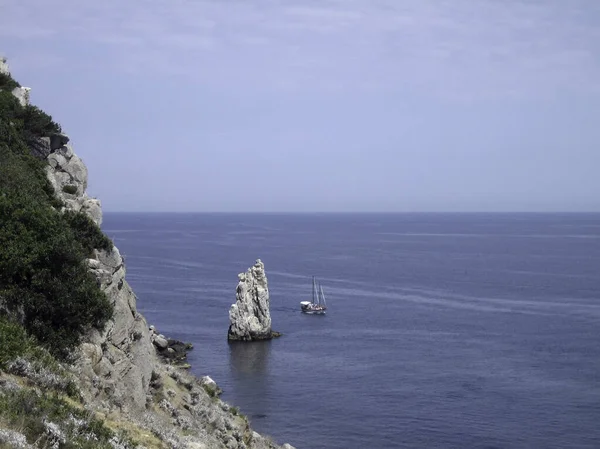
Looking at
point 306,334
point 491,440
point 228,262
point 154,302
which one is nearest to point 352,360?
point 306,334

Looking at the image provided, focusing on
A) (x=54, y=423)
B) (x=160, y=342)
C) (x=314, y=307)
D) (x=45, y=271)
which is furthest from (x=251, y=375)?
(x=54, y=423)

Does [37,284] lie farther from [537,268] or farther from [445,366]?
[537,268]

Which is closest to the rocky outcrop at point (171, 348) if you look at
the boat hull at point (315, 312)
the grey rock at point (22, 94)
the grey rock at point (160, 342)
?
the grey rock at point (160, 342)

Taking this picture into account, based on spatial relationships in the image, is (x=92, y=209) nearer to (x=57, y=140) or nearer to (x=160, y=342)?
(x=57, y=140)

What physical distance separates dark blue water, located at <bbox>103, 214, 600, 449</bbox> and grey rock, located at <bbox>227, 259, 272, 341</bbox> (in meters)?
2.24

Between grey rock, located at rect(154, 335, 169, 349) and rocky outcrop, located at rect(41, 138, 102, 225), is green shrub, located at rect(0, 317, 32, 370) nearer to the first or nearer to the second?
rocky outcrop, located at rect(41, 138, 102, 225)

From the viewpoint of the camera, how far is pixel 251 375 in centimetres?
6138

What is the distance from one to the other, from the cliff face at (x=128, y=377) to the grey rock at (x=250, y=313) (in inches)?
1736

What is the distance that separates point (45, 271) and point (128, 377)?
4295 mm

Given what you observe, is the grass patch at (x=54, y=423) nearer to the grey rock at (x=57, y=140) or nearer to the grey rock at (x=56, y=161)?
the grey rock at (x=56, y=161)

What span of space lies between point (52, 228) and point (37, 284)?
2085 mm

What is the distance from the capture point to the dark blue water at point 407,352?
157 ft

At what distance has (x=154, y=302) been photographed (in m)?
90.6

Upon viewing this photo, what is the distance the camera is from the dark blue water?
157ft
